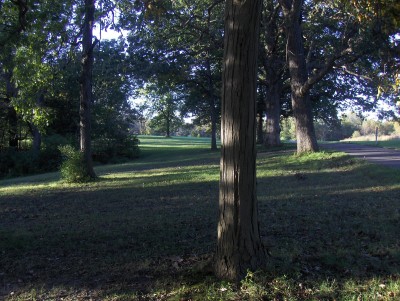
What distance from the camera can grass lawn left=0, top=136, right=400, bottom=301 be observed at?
15.5 feet

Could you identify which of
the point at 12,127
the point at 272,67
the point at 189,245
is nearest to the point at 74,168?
the point at 189,245

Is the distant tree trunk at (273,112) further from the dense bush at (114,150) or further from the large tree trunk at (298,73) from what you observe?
the dense bush at (114,150)

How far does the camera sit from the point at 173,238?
278 inches

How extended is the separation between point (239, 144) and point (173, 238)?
297 centimetres

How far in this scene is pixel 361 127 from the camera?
106 meters

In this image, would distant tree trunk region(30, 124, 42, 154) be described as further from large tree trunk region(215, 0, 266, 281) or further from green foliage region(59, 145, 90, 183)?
large tree trunk region(215, 0, 266, 281)

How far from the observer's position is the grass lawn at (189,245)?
4.73m

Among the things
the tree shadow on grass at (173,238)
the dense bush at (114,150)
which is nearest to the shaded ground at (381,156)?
the tree shadow on grass at (173,238)

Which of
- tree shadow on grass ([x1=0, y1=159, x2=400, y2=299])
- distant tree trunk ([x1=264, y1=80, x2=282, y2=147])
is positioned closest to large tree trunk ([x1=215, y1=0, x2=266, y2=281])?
tree shadow on grass ([x1=0, y1=159, x2=400, y2=299])

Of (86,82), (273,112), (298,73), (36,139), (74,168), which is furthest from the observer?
(36,139)

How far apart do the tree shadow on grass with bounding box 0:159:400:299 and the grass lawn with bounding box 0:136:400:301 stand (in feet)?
0.06

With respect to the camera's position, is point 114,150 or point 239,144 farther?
point 114,150

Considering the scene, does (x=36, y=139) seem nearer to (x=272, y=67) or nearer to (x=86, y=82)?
(x=272, y=67)

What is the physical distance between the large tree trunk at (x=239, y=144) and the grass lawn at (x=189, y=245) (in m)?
0.29
